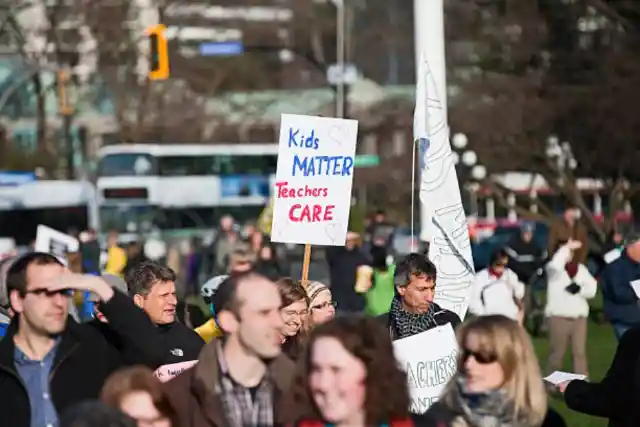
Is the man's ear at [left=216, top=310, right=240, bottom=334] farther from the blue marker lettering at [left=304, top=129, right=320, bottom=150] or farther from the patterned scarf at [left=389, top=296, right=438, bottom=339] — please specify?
the blue marker lettering at [left=304, top=129, right=320, bottom=150]

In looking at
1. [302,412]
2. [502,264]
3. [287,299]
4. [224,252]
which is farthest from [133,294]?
[224,252]

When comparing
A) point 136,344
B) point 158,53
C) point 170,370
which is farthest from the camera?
point 158,53

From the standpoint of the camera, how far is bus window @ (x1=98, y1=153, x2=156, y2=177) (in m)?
42.6

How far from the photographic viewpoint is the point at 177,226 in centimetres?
4306

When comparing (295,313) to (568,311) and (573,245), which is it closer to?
(568,311)

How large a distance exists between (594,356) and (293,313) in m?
10.3

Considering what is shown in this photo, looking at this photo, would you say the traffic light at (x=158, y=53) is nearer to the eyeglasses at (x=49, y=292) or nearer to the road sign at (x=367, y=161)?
the eyeglasses at (x=49, y=292)

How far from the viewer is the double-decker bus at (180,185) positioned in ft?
135

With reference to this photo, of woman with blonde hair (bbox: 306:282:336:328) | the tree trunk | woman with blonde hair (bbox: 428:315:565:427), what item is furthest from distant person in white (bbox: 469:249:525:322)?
the tree trunk

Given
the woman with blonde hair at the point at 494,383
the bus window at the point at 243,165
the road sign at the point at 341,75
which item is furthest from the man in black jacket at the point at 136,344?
the bus window at the point at 243,165

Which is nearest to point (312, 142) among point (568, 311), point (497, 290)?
point (497, 290)

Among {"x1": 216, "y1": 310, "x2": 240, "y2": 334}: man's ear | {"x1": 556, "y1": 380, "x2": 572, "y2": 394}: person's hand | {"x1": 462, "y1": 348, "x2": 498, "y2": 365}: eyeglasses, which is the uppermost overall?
{"x1": 216, "y1": 310, "x2": 240, "y2": 334}: man's ear

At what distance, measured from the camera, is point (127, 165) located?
4331cm

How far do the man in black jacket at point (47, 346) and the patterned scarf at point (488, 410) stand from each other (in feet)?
4.69
